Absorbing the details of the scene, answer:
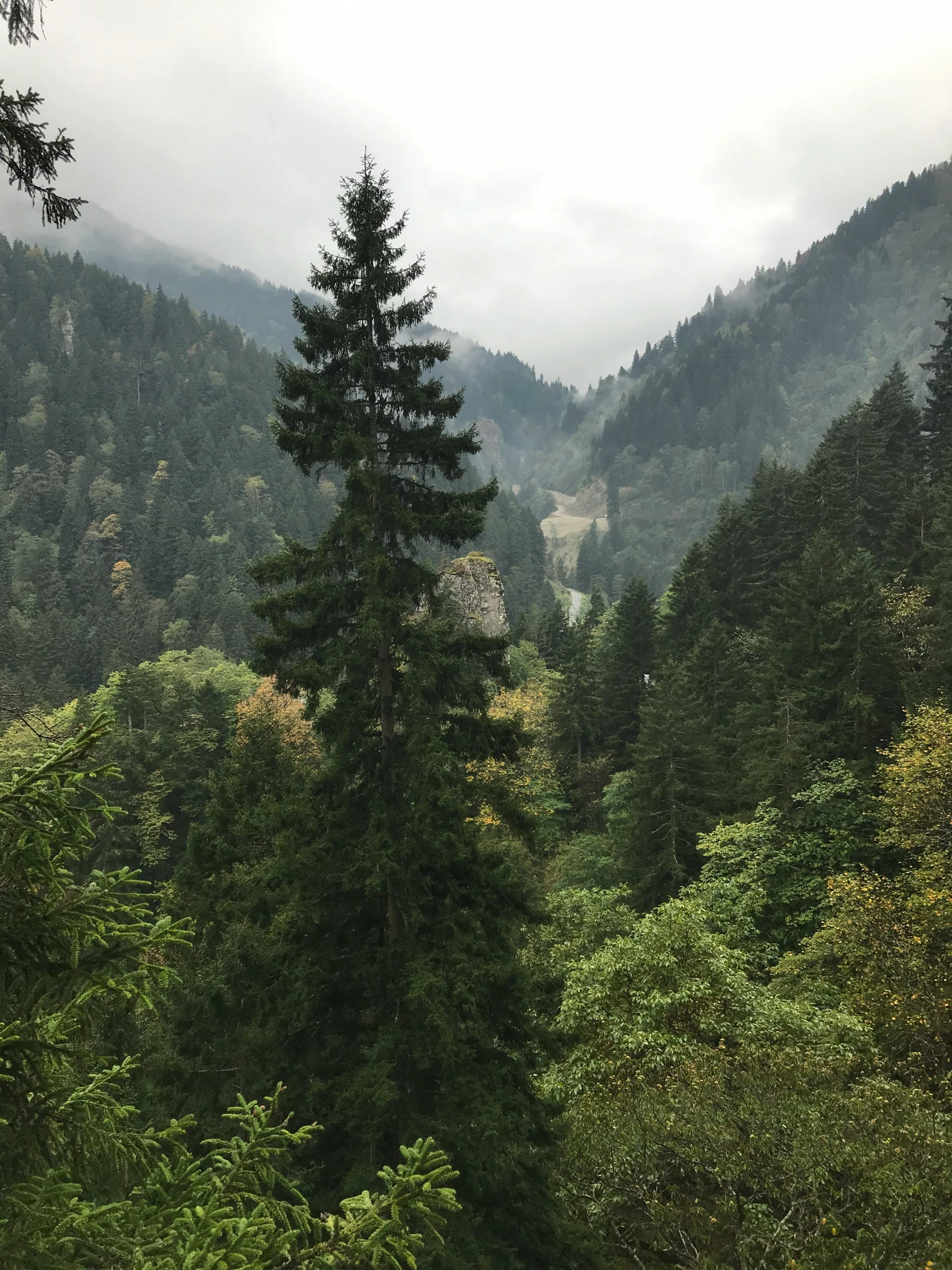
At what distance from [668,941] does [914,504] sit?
29488 millimetres

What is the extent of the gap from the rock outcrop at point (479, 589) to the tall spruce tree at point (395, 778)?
4746 cm

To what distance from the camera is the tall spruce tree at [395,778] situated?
9164 millimetres

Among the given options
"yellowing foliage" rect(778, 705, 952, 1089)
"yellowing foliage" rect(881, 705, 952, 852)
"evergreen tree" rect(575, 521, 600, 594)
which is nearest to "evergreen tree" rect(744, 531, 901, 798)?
"yellowing foliage" rect(778, 705, 952, 1089)

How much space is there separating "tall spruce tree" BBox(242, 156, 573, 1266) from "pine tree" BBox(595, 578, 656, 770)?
109ft

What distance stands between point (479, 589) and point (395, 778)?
169 ft

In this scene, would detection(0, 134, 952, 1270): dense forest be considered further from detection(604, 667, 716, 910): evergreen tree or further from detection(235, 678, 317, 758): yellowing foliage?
detection(235, 678, 317, 758): yellowing foliage

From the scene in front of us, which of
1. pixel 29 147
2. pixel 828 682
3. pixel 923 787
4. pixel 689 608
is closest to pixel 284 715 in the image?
pixel 689 608

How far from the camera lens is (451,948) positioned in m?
9.46

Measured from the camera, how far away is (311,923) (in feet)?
33.5

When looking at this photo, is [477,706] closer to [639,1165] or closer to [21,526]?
[639,1165]

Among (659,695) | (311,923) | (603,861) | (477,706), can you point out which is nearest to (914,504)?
(659,695)

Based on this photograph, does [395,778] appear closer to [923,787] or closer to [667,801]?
[923,787]

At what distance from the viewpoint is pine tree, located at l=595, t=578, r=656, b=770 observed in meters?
43.2

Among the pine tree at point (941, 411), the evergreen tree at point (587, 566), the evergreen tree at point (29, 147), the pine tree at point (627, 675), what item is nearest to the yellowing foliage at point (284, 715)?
the pine tree at point (627, 675)
